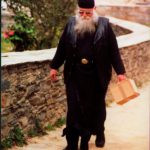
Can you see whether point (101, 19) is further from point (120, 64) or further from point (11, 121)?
point (11, 121)

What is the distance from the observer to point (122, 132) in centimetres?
762

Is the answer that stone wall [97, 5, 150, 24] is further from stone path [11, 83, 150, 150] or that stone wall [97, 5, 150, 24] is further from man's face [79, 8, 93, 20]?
man's face [79, 8, 93, 20]

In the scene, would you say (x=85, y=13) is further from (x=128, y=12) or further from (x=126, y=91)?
(x=128, y=12)

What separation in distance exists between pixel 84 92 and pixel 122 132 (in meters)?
1.60

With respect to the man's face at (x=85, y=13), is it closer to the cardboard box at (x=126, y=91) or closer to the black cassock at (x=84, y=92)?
the black cassock at (x=84, y=92)

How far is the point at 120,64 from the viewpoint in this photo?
6.20 m

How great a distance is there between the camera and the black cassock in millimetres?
6098

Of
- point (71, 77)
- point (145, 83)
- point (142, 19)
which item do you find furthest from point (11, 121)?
point (142, 19)

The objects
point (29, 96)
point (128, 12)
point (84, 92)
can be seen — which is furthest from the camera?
point (128, 12)

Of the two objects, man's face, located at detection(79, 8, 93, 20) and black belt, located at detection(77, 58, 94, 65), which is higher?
man's face, located at detection(79, 8, 93, 20)

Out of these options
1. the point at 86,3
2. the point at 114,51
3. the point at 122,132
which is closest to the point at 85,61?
the point at 114,51

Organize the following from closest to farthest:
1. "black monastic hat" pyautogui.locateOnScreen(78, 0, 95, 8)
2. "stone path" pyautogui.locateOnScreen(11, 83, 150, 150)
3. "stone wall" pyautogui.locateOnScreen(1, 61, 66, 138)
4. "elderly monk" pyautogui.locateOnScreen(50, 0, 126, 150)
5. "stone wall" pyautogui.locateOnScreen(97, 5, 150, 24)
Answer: "black monastic hat" pyautogui.locateOnScreen(78, 0, 95, 8), "elderly monk" pyautogui.locateOnScreen(50, 0, 126, 150), "stone wall" pyautogui.locateOnScreen(1, 61, 66, 138), "stone path" pyautogui.locateOnScreen(11, 83, 150, 150), "stone wall" pyautogui.locateOnScreen(97, 5, 150, 24)

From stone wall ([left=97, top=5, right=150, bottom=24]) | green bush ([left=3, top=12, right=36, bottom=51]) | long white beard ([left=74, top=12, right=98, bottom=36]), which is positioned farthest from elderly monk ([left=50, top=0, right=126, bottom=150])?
stone wall ([left=97, top=5, right=150, bottom=24])

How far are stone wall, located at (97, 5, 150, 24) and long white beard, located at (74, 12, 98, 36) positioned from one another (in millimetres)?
13601
